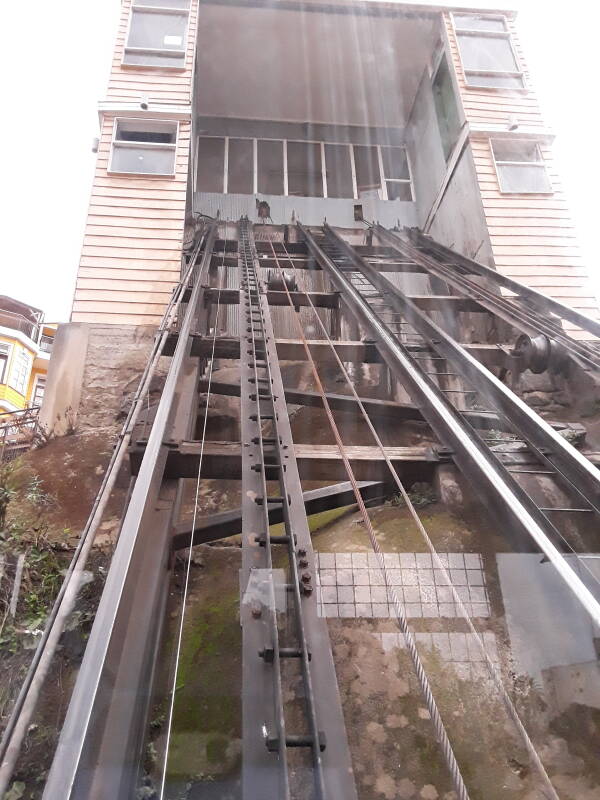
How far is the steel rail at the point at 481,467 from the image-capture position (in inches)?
Answer: 85.4

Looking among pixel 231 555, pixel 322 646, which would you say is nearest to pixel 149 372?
pixel 231 555

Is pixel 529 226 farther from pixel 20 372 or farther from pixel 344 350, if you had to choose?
pixel 20 372

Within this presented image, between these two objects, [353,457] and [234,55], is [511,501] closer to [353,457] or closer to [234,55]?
[353,457]

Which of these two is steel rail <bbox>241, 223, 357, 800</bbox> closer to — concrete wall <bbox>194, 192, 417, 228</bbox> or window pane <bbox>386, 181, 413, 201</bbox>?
concrete wall <bbox>194, 192, 417, 228</bbox>

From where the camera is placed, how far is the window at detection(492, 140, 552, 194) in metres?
8.96

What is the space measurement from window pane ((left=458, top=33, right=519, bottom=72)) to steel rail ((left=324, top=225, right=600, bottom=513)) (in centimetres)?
724

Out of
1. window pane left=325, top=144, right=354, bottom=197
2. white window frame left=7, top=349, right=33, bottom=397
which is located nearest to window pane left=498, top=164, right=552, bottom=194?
window pane left=325, top=144, right=354, bottom=197

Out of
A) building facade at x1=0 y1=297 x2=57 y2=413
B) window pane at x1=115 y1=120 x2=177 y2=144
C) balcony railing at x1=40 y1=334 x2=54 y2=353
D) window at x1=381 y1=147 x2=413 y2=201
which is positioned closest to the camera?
window pane at x1=115 y1=120 x2=177 y2=144

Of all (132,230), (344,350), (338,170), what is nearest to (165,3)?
(338,170)

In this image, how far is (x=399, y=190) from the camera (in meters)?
12.8

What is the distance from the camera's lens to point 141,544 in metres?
2.53

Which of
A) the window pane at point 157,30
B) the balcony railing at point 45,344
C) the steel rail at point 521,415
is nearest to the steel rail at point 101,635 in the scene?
the steel rail at point 521,415

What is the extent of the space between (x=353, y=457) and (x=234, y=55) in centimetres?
1173

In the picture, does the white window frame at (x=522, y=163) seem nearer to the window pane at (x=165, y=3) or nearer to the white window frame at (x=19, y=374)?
the window pane at (x=165, y=3)
